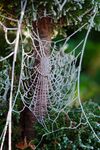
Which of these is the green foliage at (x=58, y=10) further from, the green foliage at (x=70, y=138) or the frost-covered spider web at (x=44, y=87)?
the green foliage at (x=70, y=138)

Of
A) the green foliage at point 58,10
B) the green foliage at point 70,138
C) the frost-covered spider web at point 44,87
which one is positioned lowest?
the green foliage at point 70,138

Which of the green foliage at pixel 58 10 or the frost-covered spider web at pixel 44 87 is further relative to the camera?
the frost-covered spider web at pixel 44 87

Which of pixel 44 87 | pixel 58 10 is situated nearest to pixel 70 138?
pixel 44 87

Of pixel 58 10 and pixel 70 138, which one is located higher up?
pixel 58 10

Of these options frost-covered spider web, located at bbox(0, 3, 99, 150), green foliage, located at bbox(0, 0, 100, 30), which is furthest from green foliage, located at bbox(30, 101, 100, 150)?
green foliage, located at bbox(0, 0, 100, 30)

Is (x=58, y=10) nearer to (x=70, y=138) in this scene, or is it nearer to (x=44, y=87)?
(x=44, y=87)

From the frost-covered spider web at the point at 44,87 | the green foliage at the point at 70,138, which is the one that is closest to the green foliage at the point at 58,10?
the frost-covered spider web at the point at 44,87

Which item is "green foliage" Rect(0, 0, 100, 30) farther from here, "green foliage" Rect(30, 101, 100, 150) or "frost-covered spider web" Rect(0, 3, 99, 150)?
"green foliage" Rect(30, 101, 100, 150)

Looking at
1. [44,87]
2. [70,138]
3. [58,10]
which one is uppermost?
[58,10]

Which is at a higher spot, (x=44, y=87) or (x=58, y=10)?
(x=58, y=10)

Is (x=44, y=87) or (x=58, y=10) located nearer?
(x=58, y=10)

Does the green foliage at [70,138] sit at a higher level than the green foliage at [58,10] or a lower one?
lower

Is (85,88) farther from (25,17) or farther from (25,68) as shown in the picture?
(25,17)
